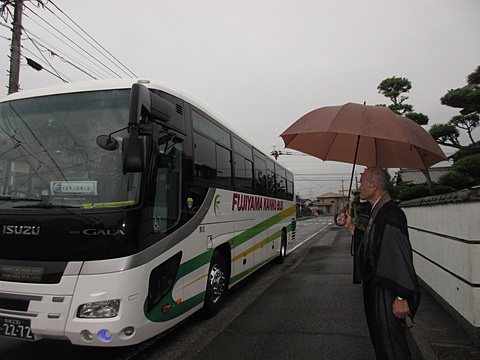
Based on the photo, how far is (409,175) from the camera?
24.4 metres

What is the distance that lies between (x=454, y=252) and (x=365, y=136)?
94.3 inches

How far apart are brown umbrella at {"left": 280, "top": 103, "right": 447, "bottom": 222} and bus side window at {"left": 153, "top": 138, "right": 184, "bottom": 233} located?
1.36 metres

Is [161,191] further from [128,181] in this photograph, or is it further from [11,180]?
[11,180]

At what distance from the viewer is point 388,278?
96.5 inches

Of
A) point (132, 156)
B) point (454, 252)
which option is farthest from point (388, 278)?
→ point (454, 252)

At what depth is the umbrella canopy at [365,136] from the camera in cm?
307

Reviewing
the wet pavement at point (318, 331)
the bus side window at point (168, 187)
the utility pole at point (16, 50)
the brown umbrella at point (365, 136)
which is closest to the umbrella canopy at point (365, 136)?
the brown umbrella at point (365, 136)

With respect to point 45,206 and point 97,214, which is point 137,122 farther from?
point 45,206

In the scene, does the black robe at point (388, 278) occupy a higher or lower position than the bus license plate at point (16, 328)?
higher

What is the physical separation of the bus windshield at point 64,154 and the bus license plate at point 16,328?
110cm

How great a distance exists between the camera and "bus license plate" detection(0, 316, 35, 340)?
309cm

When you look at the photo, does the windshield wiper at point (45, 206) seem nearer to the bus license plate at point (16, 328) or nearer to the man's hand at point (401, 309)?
the bus license plate at point (16, 328)

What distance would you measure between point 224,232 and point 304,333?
1956mm

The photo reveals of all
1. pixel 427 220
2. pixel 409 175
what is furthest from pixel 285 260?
pixel 409 175
